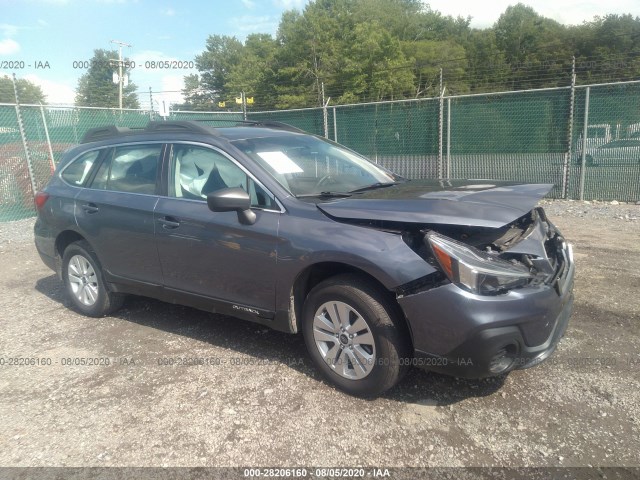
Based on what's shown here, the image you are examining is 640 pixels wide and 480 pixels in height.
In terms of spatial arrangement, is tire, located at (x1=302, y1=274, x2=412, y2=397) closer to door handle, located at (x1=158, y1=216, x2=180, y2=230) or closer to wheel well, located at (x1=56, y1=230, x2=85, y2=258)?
door handle, located at (x1=158, y1=216, x2=180, y2=230)

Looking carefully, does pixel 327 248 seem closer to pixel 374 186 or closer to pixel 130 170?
pixel 374 186

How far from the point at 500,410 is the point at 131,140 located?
3.72 m

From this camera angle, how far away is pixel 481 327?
2646mm

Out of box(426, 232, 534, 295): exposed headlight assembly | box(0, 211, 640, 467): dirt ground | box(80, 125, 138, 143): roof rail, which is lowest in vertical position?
box(0, 211, 640, 467): dirt ground

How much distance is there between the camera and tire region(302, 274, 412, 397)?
2.95 meters

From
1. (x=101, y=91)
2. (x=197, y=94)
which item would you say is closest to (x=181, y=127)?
(x=197, y=94)

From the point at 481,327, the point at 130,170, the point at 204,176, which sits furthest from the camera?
the point at 130,170

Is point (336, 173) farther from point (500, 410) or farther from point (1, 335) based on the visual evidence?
point (1, 335)

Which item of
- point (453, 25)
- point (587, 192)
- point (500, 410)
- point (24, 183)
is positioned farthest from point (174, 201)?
point (453, 25)

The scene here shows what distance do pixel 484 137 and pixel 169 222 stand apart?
8535mm

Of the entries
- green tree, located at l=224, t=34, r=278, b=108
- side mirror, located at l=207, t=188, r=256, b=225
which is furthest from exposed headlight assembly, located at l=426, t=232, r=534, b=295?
green tree, located at l=224, t=34, r=278, b=108

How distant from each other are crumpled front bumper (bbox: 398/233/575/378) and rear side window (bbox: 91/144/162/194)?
2.51 metres

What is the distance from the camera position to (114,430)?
298cm

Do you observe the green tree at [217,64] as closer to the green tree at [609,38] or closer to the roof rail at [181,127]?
the green tree at [609,38]
